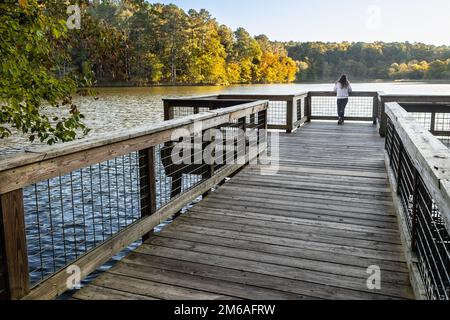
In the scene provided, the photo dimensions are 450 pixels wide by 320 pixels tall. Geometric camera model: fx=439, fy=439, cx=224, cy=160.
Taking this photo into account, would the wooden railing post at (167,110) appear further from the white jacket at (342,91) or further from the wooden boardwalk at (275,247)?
the white jacket at (342,91)

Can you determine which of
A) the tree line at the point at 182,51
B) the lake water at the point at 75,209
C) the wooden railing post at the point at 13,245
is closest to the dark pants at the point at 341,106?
the lake water at the point at 75,209

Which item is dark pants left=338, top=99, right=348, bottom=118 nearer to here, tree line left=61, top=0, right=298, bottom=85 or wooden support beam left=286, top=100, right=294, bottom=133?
wooden support beam left=286, top=100, right=294, bottom=133

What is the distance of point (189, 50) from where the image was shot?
2429 inches

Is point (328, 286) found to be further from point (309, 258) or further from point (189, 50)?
point (189, 50)

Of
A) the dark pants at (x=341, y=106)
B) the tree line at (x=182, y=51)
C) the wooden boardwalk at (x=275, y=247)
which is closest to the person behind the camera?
the wooden boardwalk at (x=275, y=247)

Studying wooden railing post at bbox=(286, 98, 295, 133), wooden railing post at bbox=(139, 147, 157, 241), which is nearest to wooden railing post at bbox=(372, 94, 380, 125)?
wooden railing post at bbox=(286, 98, 295, 133)

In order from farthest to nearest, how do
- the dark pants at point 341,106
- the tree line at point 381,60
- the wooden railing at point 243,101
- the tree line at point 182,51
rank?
the tree line at point 182,51
the tree line at point 381,60
the dark pants at point 341,106
the wooden railing at point 243,101

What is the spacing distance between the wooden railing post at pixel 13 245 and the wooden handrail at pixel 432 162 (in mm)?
1968

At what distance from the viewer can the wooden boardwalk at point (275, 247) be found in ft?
9.25

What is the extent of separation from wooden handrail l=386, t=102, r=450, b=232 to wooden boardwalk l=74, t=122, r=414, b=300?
0.90 metres

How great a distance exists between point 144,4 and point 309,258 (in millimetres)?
3510

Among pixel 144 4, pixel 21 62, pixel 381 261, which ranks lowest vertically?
pixel 381 261

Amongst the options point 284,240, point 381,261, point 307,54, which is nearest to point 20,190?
point 284,240

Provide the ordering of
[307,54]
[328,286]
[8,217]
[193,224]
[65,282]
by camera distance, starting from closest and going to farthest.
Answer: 1. [8,217]
2. [65,282]
3. [328,286]
4. [193,224]
5. [307,54]
